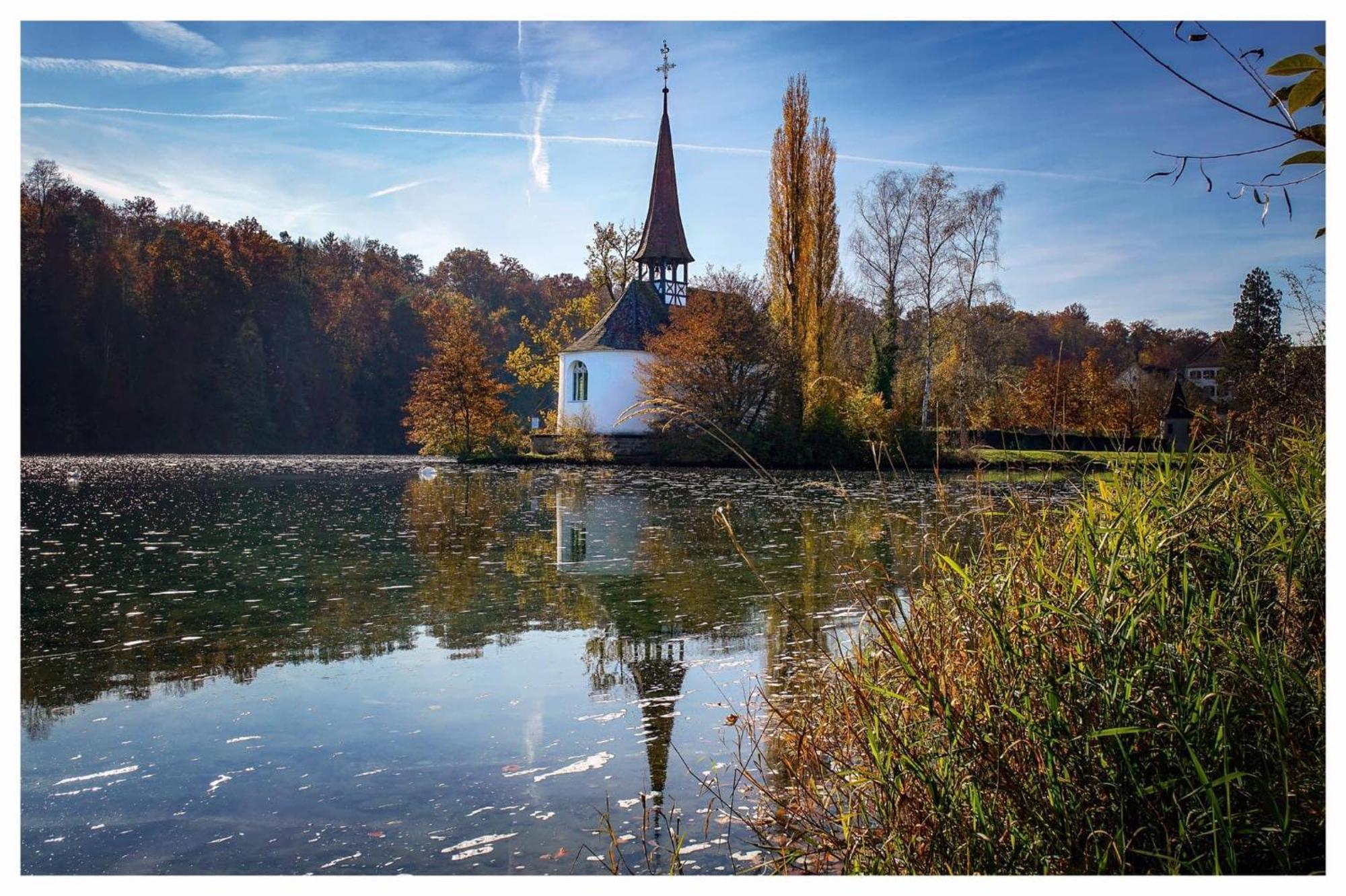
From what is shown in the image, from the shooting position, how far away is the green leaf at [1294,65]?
1.92 m

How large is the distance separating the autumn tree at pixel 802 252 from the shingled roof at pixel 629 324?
7293 mm

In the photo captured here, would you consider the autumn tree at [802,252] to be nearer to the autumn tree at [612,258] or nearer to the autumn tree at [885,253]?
the autumn tree at [885,253]

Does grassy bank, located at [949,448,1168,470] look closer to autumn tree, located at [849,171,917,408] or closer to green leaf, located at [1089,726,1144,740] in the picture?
green leaf, located at [1089,726,1144,740]

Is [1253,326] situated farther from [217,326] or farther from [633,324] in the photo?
[217,326]

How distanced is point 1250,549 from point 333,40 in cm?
364

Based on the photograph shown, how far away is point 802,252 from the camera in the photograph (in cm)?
2489

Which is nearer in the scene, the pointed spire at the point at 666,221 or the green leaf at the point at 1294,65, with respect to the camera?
the green leaf at the point at 1294,65

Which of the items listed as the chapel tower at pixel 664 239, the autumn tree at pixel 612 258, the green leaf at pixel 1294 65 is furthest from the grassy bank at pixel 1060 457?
the autumn tree at pixel 612 258

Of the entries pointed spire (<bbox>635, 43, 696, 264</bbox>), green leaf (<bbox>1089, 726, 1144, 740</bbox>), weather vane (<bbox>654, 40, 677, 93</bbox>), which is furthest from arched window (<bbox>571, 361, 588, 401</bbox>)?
green leaf (<bbox>1089, 726, 1144, 740</bbox>)

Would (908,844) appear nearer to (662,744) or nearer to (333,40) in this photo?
(662,744)

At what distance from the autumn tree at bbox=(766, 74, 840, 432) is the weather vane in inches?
787

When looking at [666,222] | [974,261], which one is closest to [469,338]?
[666,222]

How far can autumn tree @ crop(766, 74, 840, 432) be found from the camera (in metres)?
24.1

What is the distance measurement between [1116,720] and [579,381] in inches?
1240
